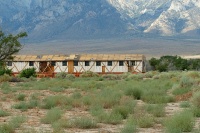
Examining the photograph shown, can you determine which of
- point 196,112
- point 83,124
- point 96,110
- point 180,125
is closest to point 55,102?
point 96,110

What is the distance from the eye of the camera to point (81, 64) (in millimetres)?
67000

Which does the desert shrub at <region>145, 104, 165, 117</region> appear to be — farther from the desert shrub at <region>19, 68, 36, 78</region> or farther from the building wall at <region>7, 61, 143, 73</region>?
the building wall at <region>7, 61, 143, 73</region>

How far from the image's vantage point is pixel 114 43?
607ft

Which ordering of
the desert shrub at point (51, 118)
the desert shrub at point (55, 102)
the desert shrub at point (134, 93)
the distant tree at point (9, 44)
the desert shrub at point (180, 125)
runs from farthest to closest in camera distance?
the distant tree at point (9, 44) < the desert shrub at point (134, 93) < the desert shrub at point (55, 102) < the desert shrub at point (51, 118) < the desert shrub at point (180, 125)

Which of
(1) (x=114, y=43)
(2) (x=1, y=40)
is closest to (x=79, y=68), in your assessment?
(2) (x=1, y=40)

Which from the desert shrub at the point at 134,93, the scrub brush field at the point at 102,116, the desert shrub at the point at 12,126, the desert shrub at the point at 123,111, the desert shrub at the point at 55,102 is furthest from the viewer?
the desert shrub at the point at 134,93

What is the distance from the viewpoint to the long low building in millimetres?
66062

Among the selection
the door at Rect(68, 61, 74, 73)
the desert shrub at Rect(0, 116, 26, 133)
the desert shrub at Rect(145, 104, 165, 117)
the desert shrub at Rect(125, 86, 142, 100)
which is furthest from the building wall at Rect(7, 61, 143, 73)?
the desert shrub at Rect(0, 116, 26, 133)

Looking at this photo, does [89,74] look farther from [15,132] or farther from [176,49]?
[176,49]

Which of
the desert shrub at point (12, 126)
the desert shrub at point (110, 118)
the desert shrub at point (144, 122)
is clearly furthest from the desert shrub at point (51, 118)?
the desert shrub at point (144, 122)

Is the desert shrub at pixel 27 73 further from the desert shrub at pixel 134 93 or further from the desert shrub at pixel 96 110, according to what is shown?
the desert shrub at pixel 96 110

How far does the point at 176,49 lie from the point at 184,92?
13750cm

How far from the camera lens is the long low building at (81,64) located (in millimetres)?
66062

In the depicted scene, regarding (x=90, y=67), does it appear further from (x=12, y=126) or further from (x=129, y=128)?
(x=129, y=128)
